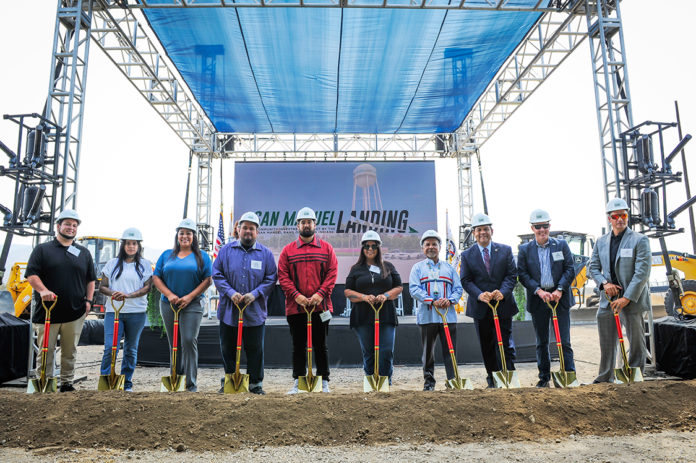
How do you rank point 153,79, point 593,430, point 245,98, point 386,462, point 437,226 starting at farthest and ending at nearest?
point 437,226 → point 245,98 → point 153,79 → point 593,430 → point 386,462

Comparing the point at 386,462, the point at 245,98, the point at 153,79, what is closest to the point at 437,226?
the point at 245,98

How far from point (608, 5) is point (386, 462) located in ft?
20.5

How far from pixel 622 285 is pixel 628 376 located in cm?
76

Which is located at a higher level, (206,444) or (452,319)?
(452,319)

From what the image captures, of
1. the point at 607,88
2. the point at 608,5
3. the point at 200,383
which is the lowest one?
the point at 200,383

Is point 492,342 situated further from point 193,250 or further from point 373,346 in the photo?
point 193,250

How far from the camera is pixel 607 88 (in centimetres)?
566

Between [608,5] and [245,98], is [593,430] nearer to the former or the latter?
[608,5]

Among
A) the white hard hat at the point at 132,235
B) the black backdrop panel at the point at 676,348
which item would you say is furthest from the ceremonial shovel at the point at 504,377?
the white hard hat at the point at 132,235

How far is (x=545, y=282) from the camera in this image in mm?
4004

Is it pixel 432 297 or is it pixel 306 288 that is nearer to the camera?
pixel 306 288

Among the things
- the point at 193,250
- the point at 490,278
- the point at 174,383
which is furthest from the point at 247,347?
the point at 490,278

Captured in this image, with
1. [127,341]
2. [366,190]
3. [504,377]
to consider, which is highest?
[366,190]

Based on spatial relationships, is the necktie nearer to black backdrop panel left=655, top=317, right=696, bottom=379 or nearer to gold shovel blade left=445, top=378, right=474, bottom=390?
gold shovel blade left=445, top=378, right=474, bottom=390
